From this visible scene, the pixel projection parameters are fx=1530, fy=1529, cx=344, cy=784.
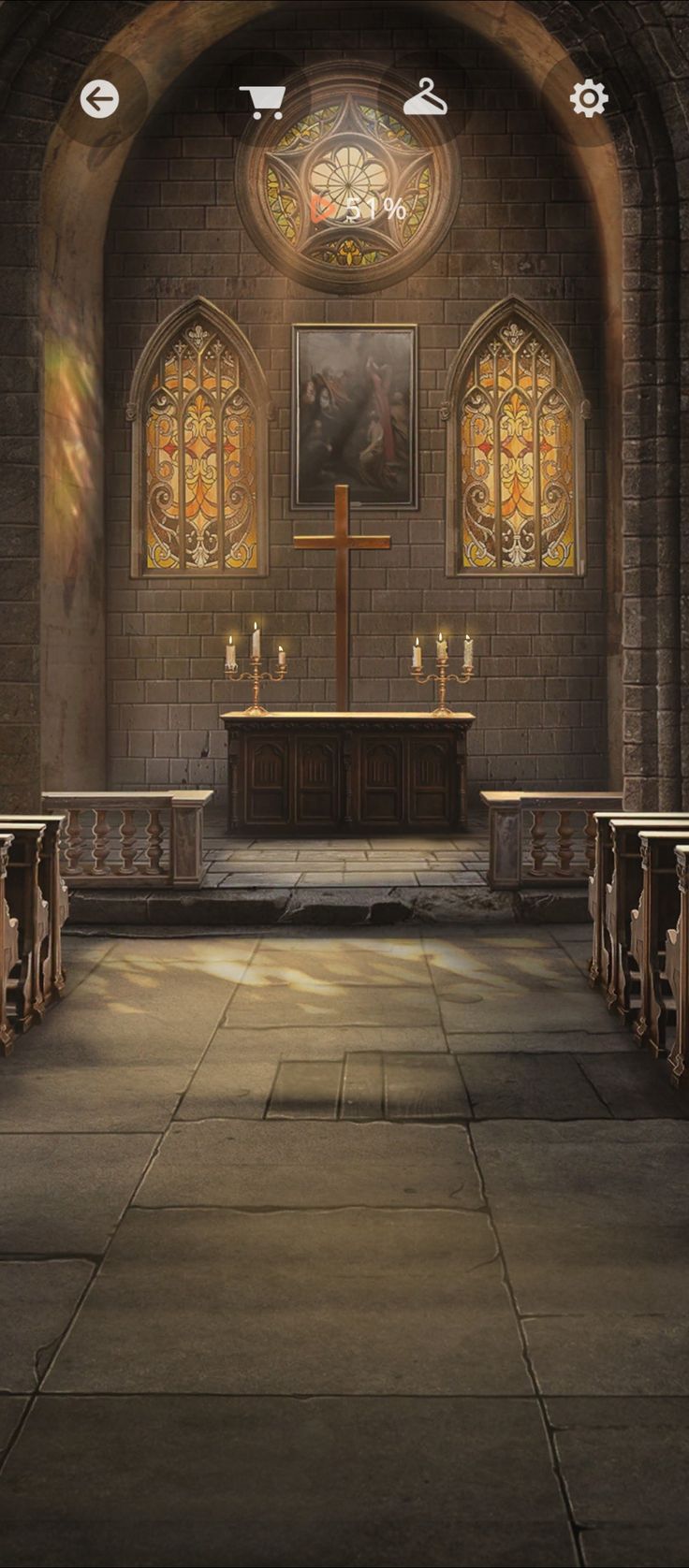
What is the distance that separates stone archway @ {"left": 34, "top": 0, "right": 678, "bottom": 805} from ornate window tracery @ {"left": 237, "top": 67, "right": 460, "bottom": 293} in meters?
1.05

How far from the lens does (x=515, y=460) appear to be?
15.2 metres

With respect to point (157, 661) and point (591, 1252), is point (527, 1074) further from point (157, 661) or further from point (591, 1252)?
point (157, 661)

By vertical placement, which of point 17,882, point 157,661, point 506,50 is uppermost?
point 506,50

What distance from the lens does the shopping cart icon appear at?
584 inches

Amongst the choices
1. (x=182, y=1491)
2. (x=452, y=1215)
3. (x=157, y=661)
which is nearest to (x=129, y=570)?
(x=157, y=661)

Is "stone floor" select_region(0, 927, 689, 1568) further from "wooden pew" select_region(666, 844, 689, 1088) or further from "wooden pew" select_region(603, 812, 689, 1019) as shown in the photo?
"wooden pew" select_region(603, 812, 689, 1019)

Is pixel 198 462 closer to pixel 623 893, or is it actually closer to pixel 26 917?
pixel 26 917

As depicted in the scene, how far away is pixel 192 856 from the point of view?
32.6ft

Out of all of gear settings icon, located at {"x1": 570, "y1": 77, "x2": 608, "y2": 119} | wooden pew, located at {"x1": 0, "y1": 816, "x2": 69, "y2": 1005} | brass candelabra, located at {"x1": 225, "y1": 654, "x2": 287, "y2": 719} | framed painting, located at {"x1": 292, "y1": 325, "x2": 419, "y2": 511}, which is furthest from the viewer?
framed painting, located at {"x1": 292, "y1": 325, "x2": 419, "y2": 511}

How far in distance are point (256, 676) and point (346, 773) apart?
1.33 meters

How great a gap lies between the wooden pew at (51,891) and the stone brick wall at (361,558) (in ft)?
24.9

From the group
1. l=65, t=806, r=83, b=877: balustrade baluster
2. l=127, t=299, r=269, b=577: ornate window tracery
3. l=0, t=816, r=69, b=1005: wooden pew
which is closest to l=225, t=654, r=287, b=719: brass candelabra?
l=127, t=299, r=269, b=577: ornate window tracery

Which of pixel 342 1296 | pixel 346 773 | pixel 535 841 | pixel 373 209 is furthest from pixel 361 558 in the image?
pixel 342 1296

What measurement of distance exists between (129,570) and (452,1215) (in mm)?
11647
